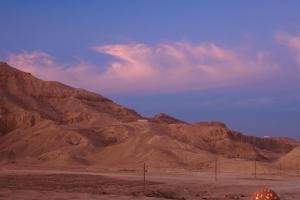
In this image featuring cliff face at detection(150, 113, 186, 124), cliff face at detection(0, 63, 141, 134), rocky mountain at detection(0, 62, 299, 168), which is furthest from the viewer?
cliff face at detection(150, 113, 186, 124)

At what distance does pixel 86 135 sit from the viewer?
244 ft

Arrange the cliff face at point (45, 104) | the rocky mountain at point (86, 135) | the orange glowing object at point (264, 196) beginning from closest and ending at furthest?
the orange glowing object at point (264, 196)
the rocky mountain at point (86, 135)
the cliff face at point (45, 104)

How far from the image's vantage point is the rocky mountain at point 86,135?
6328 centimetres

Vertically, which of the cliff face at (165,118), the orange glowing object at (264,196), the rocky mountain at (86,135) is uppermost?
the cliff face at (165,118)

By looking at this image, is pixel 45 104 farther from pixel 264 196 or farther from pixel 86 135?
pixel 264 196

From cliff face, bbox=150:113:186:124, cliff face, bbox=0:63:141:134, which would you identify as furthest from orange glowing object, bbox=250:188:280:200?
cliff face, bbox=150:113:186:124

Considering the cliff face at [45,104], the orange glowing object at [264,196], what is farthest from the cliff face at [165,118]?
the orange glowing object at [264,196]

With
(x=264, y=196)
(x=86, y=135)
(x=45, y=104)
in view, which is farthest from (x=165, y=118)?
(x=264, y=196)

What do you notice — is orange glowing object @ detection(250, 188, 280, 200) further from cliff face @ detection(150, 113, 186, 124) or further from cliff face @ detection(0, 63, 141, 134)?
cliff face @ detection(150, 113, 186, 124)

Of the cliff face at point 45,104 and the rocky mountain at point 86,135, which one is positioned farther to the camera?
the cliff face at point 45,104

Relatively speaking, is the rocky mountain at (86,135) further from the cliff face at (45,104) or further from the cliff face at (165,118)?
the cliff face at (165,118)

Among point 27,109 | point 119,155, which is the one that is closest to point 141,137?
point 119,155

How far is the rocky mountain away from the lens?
63281mm

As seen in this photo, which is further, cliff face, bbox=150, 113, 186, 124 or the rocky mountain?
cliff face, bbox=150, 113, 186, 124
